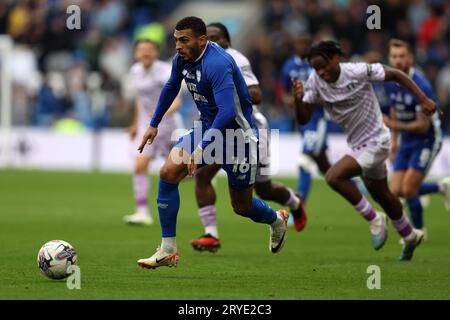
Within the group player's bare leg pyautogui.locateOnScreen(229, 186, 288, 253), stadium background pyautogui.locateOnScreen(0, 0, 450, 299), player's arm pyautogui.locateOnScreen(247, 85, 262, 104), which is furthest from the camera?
stadium background pyautogui.locateOnScreen(0, 0, 450, 299)

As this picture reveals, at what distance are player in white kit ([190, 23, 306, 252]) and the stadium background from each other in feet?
1.02

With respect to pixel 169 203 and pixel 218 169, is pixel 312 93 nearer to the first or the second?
pixel 218 169

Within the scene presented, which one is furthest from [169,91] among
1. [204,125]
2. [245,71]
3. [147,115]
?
[147,115]

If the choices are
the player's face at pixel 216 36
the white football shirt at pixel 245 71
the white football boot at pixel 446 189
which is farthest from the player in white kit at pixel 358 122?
the white football boot at pixel 446 189

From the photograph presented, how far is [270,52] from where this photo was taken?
27188mm

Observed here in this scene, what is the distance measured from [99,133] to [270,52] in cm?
Result: 479

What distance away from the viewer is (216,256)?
11.7 meters

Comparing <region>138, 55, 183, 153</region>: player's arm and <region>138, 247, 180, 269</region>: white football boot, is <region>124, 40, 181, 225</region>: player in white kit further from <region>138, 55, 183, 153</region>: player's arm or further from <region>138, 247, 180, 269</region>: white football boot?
<region>138, 247, 180, 269</region>: white football boot

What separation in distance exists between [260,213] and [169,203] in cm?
95

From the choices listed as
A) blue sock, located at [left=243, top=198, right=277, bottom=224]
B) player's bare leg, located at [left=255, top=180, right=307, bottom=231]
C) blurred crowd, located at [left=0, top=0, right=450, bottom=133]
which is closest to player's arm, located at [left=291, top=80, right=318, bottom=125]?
blue sock, located at [left=243, top=198, right=277, bottom=224]

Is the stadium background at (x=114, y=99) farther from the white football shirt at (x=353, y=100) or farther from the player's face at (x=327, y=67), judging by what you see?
the player's face at (x=327, y=67)

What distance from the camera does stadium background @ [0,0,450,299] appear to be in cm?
1438
